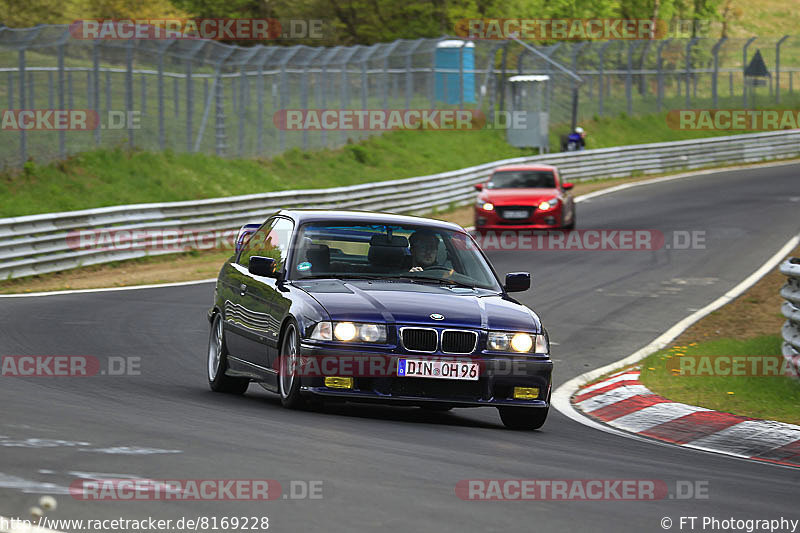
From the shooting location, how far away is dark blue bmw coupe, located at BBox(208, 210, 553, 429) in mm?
9016

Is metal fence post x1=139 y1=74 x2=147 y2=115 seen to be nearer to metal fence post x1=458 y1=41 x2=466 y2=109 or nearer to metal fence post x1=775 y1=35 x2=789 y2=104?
metal fence post x1=458 y1=41 x2=466 y2=109

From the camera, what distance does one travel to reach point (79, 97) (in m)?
27.5

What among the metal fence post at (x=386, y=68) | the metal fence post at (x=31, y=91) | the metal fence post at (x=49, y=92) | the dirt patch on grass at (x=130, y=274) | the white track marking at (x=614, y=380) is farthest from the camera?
the metal fence post at (x=386, y=68)

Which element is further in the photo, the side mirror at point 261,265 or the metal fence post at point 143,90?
the metal fence post at point 143,90

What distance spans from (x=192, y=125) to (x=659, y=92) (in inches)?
1141

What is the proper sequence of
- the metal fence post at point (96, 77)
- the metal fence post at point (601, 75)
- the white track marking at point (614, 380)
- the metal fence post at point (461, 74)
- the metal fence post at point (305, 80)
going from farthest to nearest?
the metal fence post at point (601, 75) → the metal fence post at point (461, 74) → the metal fence post at point (305, 80) → the metal fence post at point (96, 77) → the white track marking at point (614, 380)

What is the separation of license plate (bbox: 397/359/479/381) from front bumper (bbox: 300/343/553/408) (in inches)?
1.1

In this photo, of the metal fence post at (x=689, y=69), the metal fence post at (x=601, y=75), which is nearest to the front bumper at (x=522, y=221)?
the metal fence post at (x=601, y=75)

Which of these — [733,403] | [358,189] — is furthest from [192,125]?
[733,403]

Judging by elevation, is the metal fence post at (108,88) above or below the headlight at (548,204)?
above

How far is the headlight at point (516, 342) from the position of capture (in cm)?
923

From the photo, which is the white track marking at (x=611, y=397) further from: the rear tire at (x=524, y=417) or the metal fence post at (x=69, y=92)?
the metal fence post at (x=69, y=92)

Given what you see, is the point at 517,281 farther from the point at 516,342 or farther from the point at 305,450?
the point at 305,450

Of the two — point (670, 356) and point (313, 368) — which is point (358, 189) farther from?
point (313, 368)
